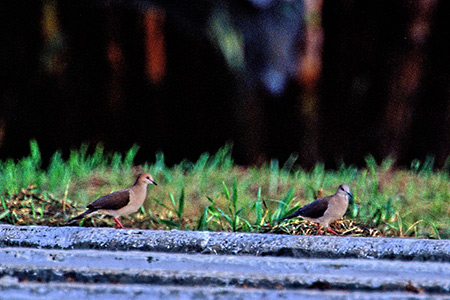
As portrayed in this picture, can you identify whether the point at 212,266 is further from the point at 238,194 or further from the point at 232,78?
the point at 232,78

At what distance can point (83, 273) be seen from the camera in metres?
3.41

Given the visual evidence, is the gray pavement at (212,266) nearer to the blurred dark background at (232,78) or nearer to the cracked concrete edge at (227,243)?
the cracked concrete edge at (227,243)

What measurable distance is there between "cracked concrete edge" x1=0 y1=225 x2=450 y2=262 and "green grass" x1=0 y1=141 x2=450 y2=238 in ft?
1.97

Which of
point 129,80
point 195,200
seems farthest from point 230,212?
point 129,80

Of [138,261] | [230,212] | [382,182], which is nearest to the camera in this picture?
[138,261]

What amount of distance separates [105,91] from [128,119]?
1.51ft

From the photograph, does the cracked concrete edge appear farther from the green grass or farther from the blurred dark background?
the blurred dark background

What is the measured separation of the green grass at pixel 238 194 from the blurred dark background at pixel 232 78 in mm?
2560

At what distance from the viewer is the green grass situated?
4.63 metres

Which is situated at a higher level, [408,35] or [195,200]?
[408,35]

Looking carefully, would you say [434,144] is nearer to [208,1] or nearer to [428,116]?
[428,116]

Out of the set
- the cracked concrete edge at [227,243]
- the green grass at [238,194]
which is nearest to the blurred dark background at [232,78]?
the green grass at [238,194]

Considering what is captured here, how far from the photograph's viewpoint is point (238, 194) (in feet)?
17.4

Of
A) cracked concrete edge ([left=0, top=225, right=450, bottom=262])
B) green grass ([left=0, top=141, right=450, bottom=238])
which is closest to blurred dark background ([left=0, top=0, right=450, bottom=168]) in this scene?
green grass ([left=0, top=141, right=450, bottom=238])
